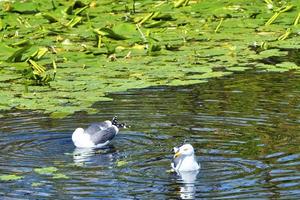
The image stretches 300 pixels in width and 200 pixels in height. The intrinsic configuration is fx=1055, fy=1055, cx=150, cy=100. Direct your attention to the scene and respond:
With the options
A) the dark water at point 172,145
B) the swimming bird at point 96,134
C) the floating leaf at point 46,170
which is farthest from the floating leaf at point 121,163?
the swimming bird at point 96,134

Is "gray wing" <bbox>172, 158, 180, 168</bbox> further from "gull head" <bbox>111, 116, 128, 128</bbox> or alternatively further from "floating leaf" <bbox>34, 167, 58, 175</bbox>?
"gull head" <bbox>111, 116, 128, 128</bbox>

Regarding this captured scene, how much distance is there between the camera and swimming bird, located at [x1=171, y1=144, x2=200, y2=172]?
36.6 feet

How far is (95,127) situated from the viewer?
12898 millimetres

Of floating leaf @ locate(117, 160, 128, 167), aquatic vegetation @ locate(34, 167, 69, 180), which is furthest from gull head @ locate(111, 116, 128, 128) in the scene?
aquatic vegetation @ locate(34, 167, 69, 180)

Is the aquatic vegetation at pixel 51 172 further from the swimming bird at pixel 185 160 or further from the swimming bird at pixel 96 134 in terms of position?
the swimming bird at pixel 185 160

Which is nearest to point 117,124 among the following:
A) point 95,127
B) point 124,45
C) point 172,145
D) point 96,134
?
point 95,127

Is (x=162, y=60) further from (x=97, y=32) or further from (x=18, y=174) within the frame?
(x=18, y=174)

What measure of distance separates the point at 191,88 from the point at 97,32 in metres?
3.75

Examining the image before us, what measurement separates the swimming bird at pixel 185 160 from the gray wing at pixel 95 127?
61.8 inches

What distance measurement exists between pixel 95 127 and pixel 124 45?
617 centimetres

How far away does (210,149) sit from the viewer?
12.2 meters

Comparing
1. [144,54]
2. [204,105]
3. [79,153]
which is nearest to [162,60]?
[144,54]

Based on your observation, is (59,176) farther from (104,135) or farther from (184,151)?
(104,135)

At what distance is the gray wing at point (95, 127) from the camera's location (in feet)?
41.4
